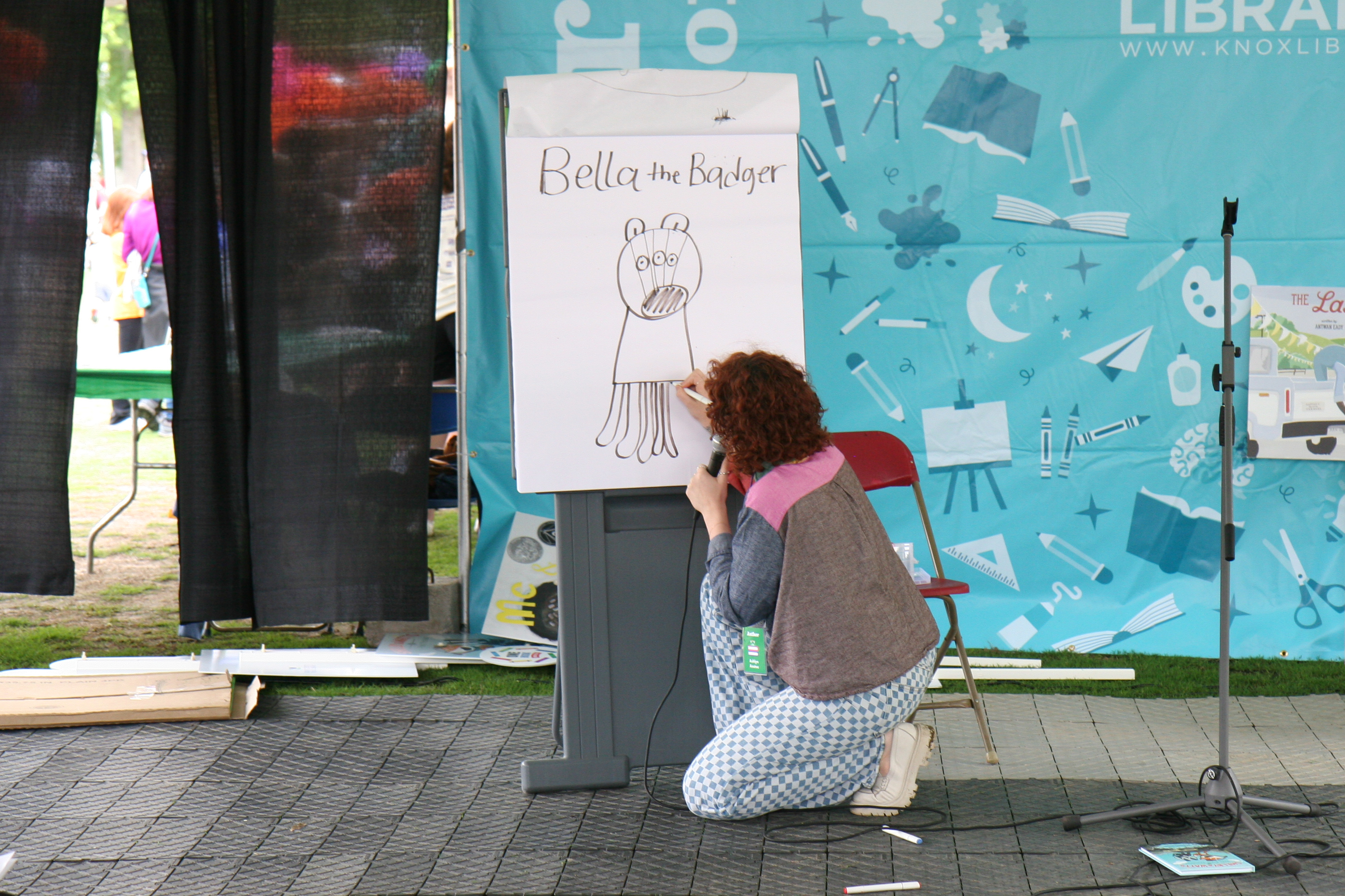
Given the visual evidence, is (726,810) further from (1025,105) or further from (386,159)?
(1025,105)

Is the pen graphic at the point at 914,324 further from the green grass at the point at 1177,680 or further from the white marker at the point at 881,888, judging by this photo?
the white marker at the point at 881,888

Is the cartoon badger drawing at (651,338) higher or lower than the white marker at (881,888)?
higher

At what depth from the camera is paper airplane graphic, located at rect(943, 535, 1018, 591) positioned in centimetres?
439

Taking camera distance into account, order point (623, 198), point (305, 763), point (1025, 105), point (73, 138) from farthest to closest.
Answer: point (1025, 105) < point (73, 138) < point (305, 763) < point (623, 198)

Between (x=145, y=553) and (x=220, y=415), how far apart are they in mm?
2548

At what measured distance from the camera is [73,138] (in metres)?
3.88

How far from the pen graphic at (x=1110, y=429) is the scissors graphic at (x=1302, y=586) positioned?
625 mm

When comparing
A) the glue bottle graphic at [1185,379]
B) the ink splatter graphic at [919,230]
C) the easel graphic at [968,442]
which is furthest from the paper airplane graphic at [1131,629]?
the ink splatter graphic at [919,230]

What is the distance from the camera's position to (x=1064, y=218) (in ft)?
13.9

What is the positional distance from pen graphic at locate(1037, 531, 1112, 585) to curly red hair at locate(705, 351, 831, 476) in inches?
73.8

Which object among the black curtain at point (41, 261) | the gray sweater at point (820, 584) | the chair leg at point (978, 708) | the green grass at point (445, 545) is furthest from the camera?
→ the green grass at point (445, 545)

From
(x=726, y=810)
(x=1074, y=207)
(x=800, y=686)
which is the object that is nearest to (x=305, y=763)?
(x=726, y=810)

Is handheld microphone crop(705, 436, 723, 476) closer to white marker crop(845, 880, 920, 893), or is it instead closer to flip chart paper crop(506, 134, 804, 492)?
flip chart paper crop(506, 134, 804, 492)

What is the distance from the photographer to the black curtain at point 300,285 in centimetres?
389
